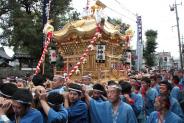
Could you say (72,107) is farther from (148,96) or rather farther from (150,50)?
(150,50)

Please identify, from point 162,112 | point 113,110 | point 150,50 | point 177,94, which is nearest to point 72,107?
point 113,110

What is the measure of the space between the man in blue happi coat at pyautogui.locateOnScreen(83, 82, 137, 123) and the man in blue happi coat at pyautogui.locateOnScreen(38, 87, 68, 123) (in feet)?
2.23

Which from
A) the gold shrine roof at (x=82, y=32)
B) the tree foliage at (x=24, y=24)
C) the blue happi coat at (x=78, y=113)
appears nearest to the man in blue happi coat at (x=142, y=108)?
the blue happi coat at (x=78, y=113)

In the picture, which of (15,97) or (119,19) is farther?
(119,19)

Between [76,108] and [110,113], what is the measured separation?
58cm

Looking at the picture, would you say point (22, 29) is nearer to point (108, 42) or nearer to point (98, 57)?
point (108, 42)

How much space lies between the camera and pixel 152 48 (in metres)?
27.0

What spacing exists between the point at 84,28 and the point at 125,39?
8.58ft

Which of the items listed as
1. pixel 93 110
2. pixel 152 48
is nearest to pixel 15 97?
pixel 93 110

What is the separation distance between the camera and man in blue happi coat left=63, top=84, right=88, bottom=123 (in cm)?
280

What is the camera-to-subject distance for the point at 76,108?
2.82 metres

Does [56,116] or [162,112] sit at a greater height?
[56,116]

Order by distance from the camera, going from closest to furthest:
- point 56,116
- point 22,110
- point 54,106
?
point 22,110 < point 56,116 < point 54,106

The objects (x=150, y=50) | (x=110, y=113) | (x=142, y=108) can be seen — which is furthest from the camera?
(x=150, y=50)
